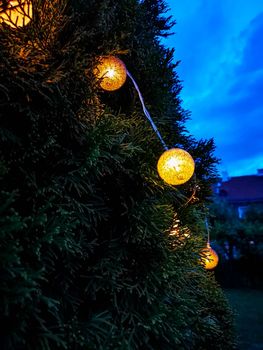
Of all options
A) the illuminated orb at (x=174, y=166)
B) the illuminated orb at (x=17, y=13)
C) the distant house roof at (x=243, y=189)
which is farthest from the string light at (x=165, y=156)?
the distant house roof at (x=243, y=189)

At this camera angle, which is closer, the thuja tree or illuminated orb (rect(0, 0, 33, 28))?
the thuja tree

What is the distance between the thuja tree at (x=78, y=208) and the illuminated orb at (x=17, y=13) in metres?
0.02

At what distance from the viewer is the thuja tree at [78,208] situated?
4.66 ft

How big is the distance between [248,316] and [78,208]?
427 inches

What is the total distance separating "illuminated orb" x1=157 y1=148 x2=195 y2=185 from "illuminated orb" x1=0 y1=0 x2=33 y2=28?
118 cm

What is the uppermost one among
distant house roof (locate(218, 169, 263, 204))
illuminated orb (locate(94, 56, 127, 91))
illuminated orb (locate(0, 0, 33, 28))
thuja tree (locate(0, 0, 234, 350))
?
distant house roof (locate(218, 169, 263, 204))

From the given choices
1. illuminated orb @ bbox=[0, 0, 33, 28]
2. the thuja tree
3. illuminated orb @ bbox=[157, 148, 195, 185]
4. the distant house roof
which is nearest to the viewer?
the thuja tree

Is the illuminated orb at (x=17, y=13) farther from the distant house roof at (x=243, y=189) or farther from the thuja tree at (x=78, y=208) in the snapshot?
the distant house roof at (x=243, y=189)

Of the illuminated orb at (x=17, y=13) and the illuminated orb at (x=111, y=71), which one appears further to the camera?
the illuminated orb at (x=111, y=71)

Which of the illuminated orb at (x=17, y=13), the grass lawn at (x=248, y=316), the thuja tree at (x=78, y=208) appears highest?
the illuminated orb at (x=17, y=13)

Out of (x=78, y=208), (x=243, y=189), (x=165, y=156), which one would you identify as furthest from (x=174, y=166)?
(x=243, y=189)

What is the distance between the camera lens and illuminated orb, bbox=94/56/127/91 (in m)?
2.15

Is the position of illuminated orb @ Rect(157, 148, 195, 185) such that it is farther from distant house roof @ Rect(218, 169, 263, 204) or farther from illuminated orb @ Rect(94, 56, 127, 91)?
distant house roof @ Rect(218, 169, 263, 204)

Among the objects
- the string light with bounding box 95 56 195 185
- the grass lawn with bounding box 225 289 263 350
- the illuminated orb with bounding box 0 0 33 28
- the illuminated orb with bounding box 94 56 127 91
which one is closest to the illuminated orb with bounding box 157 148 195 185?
the string light with bounding box 95 56 195 185
